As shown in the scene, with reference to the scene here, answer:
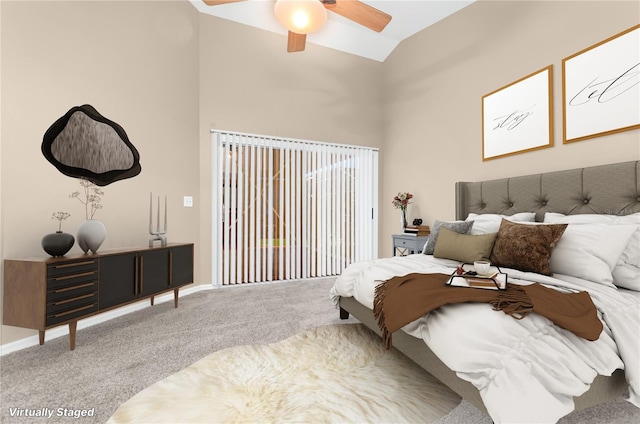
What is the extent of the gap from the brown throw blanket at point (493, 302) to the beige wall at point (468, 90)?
5.47 ft

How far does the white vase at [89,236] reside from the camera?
2135 millimetres

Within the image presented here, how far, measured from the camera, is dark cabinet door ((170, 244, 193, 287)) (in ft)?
9.22

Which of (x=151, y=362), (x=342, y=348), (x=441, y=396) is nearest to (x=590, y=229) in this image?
(x=441, y=396)

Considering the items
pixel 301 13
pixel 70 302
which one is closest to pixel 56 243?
pixel 70 302

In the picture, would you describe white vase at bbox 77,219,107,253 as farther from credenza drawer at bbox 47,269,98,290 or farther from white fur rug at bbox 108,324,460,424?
white fur rug at bbox 108,324,460,424

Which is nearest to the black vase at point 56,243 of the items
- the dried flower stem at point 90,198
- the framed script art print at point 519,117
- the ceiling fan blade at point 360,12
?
the dried flower stem at point 90,198

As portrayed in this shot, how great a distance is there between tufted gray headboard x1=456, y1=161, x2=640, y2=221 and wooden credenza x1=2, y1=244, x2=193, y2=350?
325 centimetres

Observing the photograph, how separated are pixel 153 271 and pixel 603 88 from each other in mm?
3939

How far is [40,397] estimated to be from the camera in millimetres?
1434

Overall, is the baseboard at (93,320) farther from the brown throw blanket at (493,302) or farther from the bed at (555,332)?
the brown throw blanket at (493,302)

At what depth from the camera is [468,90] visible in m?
3.22

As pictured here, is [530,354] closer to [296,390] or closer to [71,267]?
[296,390]

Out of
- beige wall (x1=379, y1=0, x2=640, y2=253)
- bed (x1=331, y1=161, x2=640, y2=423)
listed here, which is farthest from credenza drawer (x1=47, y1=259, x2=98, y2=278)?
beige wall (x1=379, y1=0, x2=640, y2=253)

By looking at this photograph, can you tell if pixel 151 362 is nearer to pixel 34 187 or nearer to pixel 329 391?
pixel 329 391
